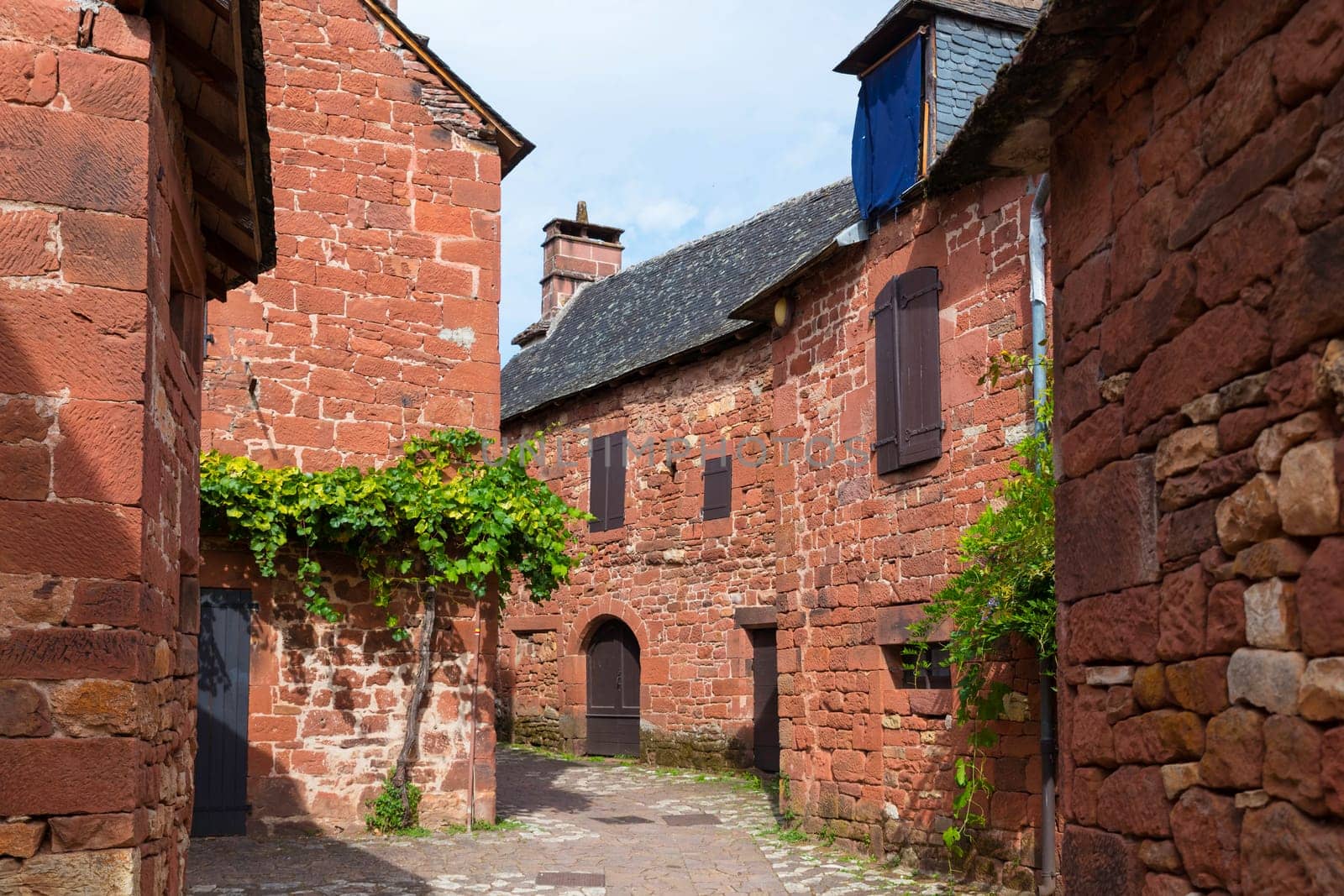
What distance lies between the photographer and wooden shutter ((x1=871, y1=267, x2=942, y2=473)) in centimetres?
959

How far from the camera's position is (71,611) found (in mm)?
4000

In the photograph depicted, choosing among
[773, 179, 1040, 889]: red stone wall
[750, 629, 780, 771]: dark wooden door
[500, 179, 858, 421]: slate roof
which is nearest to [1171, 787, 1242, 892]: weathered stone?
[773, 179, 1040, 889]: red stone wall

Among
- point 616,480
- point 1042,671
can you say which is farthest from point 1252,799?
point 616,480

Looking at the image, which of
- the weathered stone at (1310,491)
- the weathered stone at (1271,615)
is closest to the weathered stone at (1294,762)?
the weathered stone at (1271,615)

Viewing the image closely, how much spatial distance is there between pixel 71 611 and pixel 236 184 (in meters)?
2.34

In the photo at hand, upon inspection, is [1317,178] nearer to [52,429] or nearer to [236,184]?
[52,429]

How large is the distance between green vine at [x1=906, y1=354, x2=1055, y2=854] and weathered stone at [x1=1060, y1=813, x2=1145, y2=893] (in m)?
3.66

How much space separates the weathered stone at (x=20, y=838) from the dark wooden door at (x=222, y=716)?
632 centimetres

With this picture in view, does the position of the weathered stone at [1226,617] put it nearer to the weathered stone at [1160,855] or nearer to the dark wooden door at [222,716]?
the weathered stone at [1160,855]

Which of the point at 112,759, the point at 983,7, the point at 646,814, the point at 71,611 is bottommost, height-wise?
the point at 646,814

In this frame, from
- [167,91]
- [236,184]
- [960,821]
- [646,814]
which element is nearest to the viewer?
[167,91]

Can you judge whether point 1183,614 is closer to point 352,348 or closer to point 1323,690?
point 1323,690

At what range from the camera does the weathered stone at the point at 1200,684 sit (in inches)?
124

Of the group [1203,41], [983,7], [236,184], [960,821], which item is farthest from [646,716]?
[1203,41]
